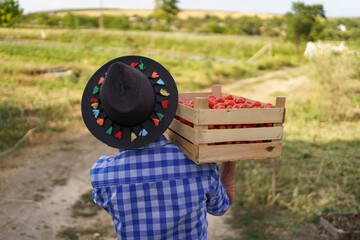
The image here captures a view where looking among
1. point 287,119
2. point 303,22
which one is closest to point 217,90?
point 303,22

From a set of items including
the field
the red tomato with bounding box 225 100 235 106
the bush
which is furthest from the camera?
the bush

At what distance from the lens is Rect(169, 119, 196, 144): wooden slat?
64.7 inches

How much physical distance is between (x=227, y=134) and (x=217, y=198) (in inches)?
11.8

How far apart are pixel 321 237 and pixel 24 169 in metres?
4.19

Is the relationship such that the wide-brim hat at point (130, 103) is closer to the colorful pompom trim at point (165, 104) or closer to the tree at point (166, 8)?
the colorful pompom trim at point (165, 104)

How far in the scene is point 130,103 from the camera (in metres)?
1.51

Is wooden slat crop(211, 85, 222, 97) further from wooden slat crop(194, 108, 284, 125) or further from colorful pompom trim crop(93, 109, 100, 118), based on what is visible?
colorful pompom trim crop(93, 109, 100, 118)

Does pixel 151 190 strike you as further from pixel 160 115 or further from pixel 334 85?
pixel 334 85

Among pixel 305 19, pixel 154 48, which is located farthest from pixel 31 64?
pixel 154 48

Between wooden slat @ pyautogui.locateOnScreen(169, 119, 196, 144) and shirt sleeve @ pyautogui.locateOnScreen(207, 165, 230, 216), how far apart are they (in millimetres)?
206

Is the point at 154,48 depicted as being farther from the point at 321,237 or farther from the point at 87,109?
the point at 87,109

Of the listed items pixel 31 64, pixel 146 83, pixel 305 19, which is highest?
pixel 305 19

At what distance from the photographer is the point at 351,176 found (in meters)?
4.66

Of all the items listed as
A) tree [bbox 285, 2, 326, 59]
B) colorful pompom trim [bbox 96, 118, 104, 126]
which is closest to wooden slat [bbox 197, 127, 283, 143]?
colorful pompom trim [bbox 96, 118, 104, 126]
